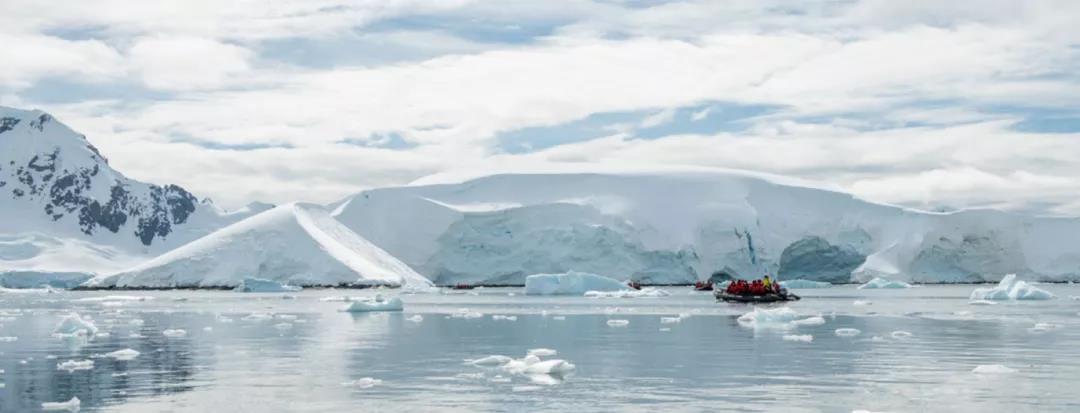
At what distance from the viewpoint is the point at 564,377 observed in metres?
19.3

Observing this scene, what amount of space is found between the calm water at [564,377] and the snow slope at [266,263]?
Result: 53687mm

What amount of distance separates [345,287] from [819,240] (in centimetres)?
4164

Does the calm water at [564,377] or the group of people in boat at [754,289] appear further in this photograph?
the group of people in boat at [754,289]

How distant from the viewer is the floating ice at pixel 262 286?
84963 mm

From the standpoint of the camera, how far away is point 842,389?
17.5 meters

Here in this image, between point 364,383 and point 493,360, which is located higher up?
point 493,360

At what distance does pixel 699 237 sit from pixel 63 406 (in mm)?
94042

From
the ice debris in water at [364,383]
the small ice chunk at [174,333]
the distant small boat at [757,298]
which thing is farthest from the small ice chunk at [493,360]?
the distant small boat at [757,298]

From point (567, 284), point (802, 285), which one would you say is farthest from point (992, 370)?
point (802, 285)

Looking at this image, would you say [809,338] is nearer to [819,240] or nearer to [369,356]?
[369,356]

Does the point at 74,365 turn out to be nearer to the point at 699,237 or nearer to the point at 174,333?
the point at 174,333

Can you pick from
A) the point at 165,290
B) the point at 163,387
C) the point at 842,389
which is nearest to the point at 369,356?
the point at 163,387

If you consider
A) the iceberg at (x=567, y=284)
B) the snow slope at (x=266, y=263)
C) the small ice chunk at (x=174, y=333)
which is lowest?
the small ice chunk at (x=174, y=333)

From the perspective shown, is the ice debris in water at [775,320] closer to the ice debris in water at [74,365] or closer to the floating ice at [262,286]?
the ice debris in water at [74,365]
